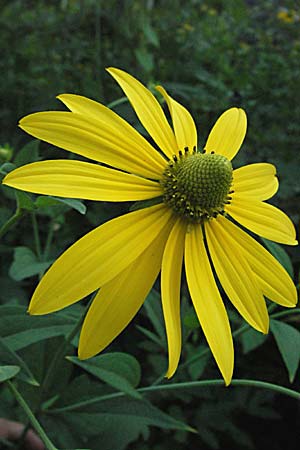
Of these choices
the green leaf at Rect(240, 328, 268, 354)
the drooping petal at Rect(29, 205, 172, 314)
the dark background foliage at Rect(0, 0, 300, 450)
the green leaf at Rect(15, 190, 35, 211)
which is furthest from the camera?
the dark background foliage at Rect(0, 0, 300, 450)

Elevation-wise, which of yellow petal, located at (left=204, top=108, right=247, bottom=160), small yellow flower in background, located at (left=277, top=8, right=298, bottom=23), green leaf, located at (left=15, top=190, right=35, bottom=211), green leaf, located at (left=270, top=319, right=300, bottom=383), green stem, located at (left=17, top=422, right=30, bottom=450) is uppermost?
small yellow flower in background, located at (left=277, top=8, right=298, bottom=23)

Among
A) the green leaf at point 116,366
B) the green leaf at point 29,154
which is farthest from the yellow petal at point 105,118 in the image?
the green leaf at point 116,366

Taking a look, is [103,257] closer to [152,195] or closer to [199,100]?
[152,195]

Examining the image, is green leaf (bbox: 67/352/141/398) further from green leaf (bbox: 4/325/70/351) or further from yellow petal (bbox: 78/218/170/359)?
yellow petal (bbox: 78/218/170/359)

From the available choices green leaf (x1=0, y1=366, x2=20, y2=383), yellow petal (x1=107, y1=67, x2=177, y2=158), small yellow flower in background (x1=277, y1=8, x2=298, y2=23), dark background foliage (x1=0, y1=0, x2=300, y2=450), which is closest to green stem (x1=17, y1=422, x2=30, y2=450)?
dark background foliage (x1=0, y1=0, x2=300, y2=450)

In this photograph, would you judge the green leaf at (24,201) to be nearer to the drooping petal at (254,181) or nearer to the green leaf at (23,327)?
the green leaf at (23,327)

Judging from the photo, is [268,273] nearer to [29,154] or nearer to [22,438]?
[29,154]

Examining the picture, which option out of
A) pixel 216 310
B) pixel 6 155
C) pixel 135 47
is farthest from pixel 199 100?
pixel 216 310

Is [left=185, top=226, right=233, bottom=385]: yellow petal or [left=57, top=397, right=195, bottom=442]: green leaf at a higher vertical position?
[left=185, top=226, right=233, bottom=385]: yellow petal

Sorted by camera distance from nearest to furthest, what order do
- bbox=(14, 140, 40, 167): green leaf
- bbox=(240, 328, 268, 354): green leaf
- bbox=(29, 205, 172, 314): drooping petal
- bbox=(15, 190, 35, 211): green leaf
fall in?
bbox=(29, 205, 172, 314): drooping petal, bbox=(15, 190, 35, 211): green leaf, bbox=(14, 140, 40, 167): green leaf, bbox=(240, 328, 268, 354): green leaf
